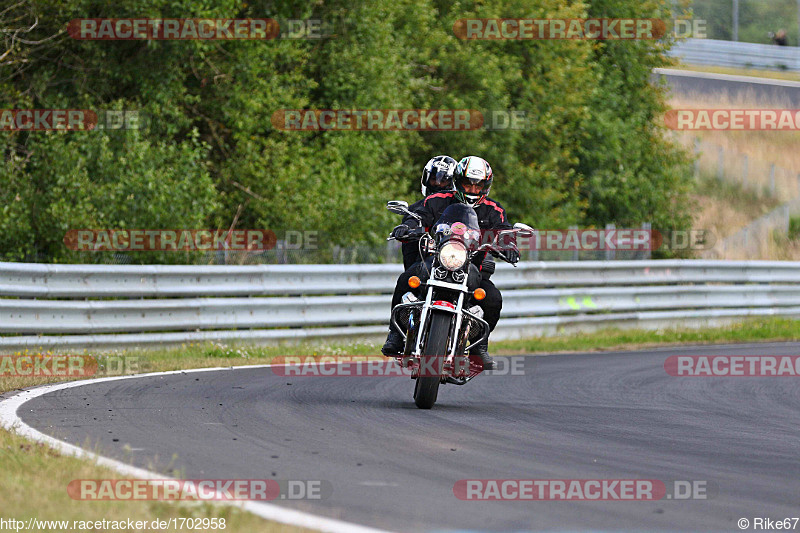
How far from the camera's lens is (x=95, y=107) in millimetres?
19250

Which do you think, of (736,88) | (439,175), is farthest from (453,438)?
(736,88)

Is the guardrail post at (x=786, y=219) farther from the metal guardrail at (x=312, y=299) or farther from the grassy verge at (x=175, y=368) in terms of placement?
the grassy verge at (x=175, y=368)

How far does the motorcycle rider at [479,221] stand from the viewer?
29.3 feet

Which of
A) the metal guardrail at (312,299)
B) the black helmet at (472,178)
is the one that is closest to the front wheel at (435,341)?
the black helmet at (472,178)

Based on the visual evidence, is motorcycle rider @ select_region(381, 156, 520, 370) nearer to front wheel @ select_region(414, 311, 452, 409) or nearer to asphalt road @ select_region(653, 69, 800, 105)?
front wheel @ select_region(414, 311, 452, 409)

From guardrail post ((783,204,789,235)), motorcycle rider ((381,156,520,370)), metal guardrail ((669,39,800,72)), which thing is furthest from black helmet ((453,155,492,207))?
metal guardrail ((669,39,800,72))

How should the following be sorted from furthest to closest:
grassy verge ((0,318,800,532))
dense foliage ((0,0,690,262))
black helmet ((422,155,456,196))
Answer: dense foliage ((0,0,690,262)) → black helmet ((422,155,456,196)) → grassy verge ((0,318,800,532))

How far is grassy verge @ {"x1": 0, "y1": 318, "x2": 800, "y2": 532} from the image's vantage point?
4578 mm

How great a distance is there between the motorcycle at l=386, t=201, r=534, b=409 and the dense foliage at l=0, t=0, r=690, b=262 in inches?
292

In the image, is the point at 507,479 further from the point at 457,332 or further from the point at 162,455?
the point at 457,332

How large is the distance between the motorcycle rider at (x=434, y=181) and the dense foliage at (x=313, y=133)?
6.98 m

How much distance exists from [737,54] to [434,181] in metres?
40.6

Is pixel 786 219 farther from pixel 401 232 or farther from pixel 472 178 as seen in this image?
pixel 401 232

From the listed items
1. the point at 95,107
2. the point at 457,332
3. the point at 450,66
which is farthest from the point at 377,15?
the point at 457,332
